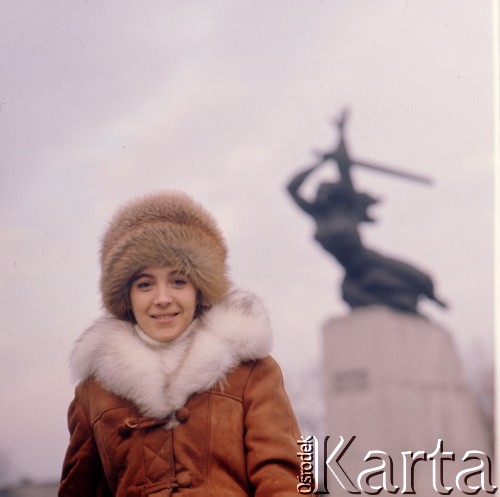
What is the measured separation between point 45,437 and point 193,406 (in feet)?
1.15

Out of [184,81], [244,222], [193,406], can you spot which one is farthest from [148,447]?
[184,81]

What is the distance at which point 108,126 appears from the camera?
1942 mm

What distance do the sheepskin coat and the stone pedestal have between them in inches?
4.9

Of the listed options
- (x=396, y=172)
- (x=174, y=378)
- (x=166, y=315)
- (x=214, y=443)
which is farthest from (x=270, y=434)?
(x=396, y=172)

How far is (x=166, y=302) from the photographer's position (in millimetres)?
1864

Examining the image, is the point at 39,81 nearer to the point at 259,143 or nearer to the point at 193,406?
the point at 259,143

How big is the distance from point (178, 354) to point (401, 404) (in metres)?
0.46

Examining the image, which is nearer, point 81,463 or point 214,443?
point 214,443

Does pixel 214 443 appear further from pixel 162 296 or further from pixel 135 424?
pixel 162 296

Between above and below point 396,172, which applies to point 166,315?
below

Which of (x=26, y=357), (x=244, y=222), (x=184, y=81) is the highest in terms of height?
(x=184, y=81)

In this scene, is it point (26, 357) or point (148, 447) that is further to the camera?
point (26, 357)

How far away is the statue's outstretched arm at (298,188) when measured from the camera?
187 cm

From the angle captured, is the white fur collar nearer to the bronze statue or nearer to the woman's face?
the woman's face
